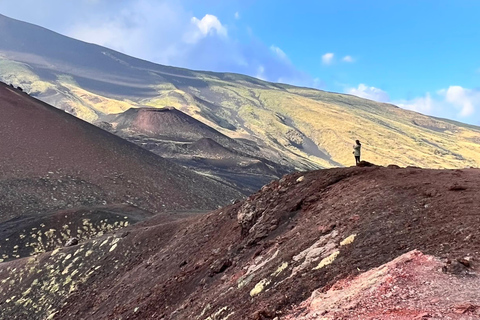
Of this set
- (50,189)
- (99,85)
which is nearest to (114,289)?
(50,189)

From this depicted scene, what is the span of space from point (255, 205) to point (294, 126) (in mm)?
155497

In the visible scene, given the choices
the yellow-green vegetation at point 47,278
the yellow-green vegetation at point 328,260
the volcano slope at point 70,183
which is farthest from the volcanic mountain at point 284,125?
the yellow-green vegetation at point 328,260

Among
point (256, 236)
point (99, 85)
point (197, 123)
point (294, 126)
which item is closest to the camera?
point (256, 236)

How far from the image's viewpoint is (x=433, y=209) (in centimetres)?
1089

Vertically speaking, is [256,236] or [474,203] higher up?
[474,203]

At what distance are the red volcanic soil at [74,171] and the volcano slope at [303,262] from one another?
73.2 ft

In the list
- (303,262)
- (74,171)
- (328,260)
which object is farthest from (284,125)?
(328,260)

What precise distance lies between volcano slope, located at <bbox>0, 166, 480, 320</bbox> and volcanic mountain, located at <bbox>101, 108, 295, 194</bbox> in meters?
47.3

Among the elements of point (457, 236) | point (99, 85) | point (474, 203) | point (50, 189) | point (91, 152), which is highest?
point (99, 85)

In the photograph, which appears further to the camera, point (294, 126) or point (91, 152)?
point (294, 126)

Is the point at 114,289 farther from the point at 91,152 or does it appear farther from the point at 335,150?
the point at 335,150

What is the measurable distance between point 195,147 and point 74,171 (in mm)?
43276

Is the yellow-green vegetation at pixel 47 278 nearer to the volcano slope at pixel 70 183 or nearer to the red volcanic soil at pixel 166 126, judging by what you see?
the volcano slope at pixel 70 183

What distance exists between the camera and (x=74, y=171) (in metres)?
50.8
